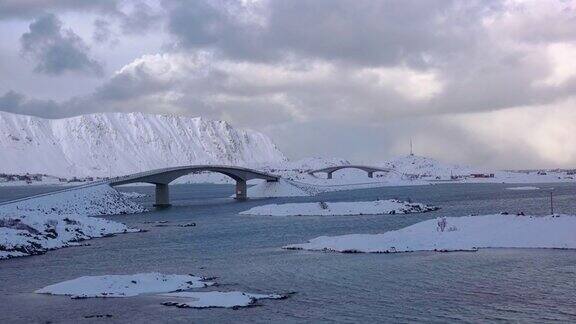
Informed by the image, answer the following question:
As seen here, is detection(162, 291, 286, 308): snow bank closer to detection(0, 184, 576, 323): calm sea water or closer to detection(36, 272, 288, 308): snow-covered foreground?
detection(36, 272, 288, 308): snow-covered foreground

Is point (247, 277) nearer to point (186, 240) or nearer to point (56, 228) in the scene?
point (186, 240)

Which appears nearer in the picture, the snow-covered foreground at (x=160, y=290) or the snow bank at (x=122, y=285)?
the snow-covered foreground at (x=160, y=290)

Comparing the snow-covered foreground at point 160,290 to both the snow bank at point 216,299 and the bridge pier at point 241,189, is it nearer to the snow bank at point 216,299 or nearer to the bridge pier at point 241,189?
the snow bank at point 216,299

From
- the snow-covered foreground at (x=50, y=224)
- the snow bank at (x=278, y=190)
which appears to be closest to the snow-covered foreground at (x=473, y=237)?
the snow-covered foreground at (x=50, y=224)

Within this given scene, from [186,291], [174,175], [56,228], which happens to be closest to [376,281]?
[186,291]

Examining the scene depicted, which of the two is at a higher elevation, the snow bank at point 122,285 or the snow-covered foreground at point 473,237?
the snow-covered foreground at point 473,237

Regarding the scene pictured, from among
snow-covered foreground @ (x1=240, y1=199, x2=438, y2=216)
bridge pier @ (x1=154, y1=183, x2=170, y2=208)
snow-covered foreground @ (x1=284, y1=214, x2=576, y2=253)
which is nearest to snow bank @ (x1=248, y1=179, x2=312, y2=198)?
bridge pier @ (x1=154, y1=183, x2=170, y2=208)
